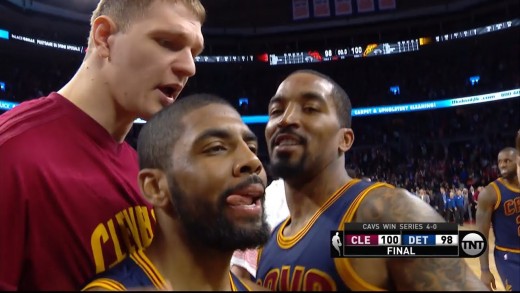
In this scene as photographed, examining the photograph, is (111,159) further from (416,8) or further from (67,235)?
(416,8)

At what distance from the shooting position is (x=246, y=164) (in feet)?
4.40

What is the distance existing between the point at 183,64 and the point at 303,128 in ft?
2.23

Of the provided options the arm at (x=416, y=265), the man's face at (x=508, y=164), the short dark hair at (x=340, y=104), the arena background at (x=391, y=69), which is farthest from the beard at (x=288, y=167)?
the arena background at (x=391, y=69)

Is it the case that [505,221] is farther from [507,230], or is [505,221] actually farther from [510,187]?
[510,187]

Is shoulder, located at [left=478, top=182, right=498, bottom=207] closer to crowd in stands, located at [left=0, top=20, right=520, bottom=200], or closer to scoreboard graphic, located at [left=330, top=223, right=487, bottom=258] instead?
scoreboard graphic, located at [left=330, top=223, right=487, bottom=258]

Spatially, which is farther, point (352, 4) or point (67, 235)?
point (352, 4)

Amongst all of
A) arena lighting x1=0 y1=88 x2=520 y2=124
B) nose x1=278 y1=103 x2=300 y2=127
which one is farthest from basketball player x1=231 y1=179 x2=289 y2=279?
arena lighting x1=0 y1=88 x2=520 y2=124

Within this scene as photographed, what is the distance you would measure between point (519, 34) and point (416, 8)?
4004 millimetres

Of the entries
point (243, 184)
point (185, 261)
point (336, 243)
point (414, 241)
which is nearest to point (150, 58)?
point (243, 184)

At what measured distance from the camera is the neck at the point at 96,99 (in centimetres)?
162

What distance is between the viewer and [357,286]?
165cm

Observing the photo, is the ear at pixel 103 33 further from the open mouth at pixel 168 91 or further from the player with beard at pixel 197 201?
the player with beard at pixel 197 201

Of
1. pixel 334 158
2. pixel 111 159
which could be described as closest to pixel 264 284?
pixel 334 158

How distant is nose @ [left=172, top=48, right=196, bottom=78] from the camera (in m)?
1.59
